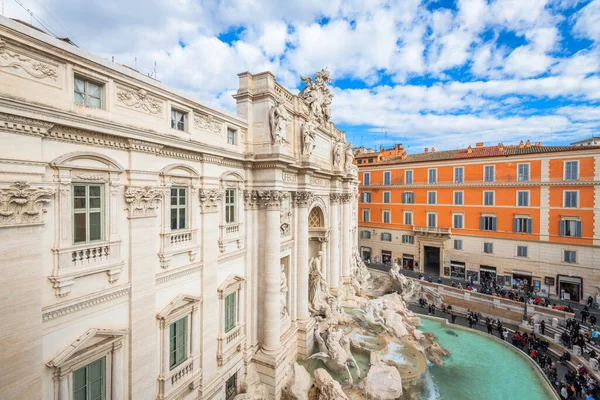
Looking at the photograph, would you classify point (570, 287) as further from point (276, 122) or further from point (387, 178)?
point (276, 122)

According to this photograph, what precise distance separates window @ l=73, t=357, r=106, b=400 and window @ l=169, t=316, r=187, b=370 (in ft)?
6.78

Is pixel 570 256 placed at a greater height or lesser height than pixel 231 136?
lesser

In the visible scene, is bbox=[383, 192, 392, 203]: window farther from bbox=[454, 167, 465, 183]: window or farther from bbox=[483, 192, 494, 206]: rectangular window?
bbox=[483, 192, 494, 206]: rectangular window

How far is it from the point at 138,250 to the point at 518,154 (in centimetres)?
3427

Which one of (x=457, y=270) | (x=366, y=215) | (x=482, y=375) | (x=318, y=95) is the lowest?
(x=482, y=375)

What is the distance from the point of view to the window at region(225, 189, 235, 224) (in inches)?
472

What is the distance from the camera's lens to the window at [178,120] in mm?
9375

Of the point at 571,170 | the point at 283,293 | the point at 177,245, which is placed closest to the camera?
the point at 177,245

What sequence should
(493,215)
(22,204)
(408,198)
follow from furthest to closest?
(408,198) → (493,215) → (22,204)

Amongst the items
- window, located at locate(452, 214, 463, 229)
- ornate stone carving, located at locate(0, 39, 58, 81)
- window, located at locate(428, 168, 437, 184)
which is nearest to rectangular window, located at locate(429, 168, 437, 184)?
window, located at locate(428, 168, 437, 184)

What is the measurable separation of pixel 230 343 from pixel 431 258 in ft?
97.5

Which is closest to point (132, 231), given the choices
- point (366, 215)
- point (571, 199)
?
point (366, 215)

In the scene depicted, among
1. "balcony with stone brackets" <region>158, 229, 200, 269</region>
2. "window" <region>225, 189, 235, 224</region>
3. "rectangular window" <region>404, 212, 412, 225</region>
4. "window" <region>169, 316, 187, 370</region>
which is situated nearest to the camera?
"balcony with stone brackets" <region>158, 229, 200, 269</region>

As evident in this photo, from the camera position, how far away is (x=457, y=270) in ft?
105
